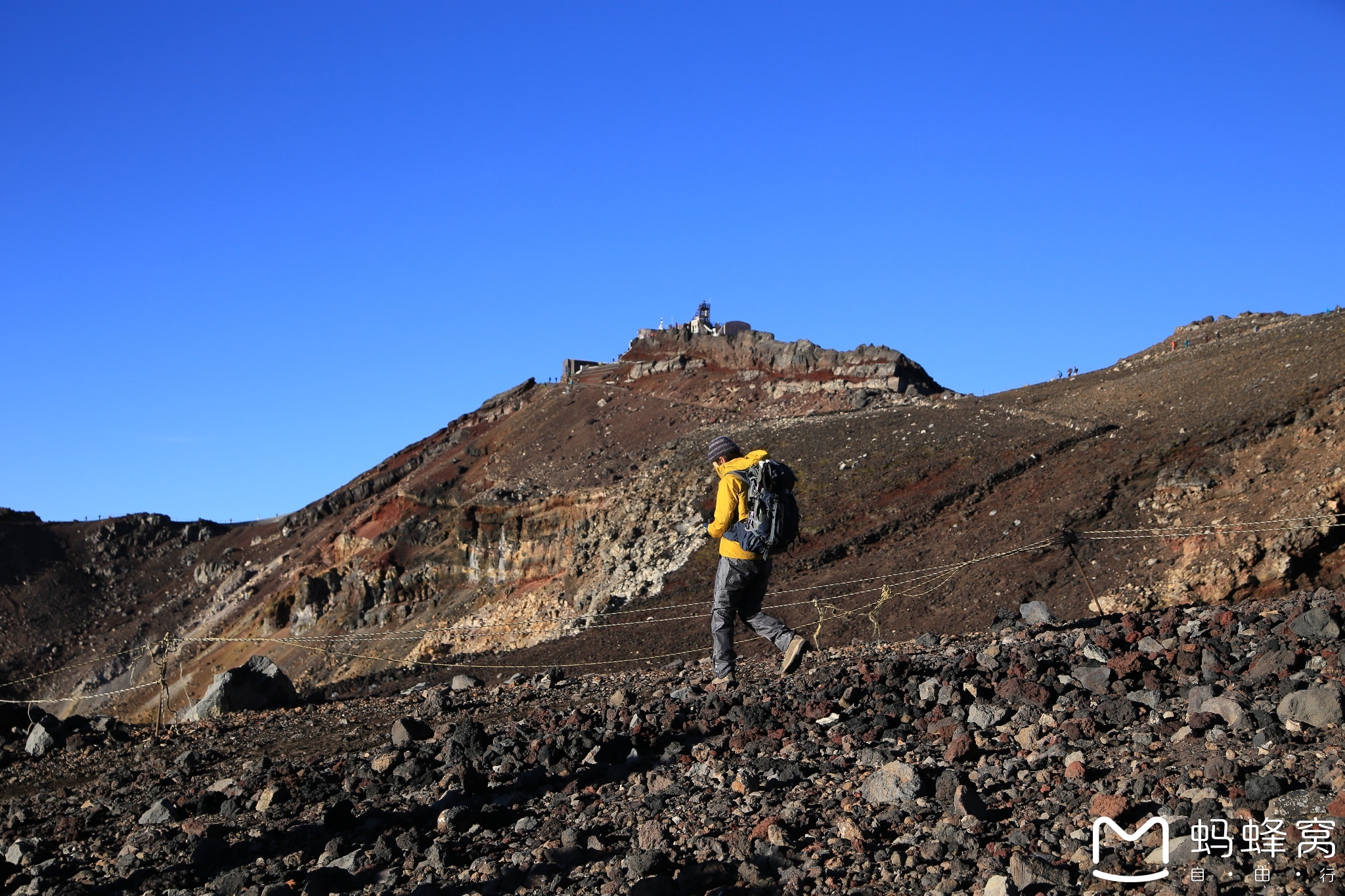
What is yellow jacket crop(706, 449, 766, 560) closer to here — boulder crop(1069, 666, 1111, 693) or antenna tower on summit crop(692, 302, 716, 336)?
boulder crop(1069, 666, 1111, 693)

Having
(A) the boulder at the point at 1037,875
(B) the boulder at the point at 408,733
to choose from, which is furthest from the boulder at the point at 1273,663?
(B) the boulder at the point at 408,733

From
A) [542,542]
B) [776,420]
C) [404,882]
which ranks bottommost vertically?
[404,882]

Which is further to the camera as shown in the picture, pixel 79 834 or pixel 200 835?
pixel 79 834

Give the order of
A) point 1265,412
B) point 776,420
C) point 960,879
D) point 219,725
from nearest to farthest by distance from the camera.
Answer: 1. point 960,879
2. point 219,725
3. point 1265,412
4. point 776,420

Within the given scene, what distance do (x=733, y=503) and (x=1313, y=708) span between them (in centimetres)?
400

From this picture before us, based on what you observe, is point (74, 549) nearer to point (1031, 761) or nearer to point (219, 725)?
point (219, 725)

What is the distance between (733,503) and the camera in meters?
8.15

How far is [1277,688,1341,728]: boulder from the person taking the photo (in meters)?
4.99

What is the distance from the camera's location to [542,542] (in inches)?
1169

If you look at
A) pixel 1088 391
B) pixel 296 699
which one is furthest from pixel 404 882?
pixel 1088 391

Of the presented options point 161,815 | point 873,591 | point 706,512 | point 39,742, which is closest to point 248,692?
point 39,742

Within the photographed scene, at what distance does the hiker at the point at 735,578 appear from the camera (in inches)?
321

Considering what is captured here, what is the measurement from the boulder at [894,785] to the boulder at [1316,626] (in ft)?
10.2

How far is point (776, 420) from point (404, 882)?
24.2m
